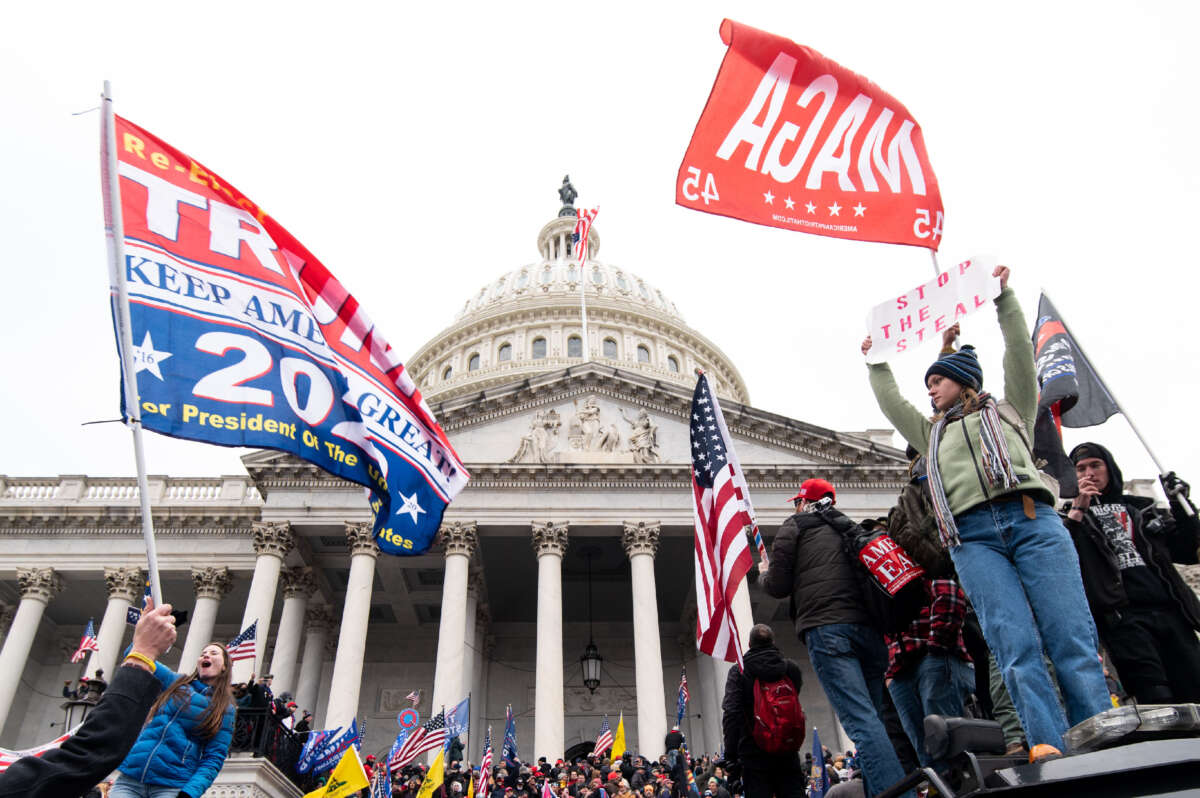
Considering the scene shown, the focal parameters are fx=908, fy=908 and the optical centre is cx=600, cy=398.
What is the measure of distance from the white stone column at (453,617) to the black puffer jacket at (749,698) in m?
18.1

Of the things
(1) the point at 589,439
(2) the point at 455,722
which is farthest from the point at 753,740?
(1) the point at 589,439

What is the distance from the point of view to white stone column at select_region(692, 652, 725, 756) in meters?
31.1

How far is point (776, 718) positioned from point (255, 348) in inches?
200

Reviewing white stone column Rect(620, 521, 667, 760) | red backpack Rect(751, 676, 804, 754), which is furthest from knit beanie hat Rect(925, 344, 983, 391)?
white stone column Rect(620, 521, 667, 760)

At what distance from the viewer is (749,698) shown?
22.6 feet

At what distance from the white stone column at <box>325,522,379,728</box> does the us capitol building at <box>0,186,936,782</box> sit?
63 mm

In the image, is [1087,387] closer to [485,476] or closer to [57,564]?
[485,476]

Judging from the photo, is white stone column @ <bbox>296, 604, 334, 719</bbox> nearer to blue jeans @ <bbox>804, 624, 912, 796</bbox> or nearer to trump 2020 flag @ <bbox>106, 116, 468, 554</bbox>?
trump 2020 flag @ <bbox>106, 116, 468, 554</bbox>

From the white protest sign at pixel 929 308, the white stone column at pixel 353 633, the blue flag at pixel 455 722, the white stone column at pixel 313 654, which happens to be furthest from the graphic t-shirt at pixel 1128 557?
the white stone column at pixel 313 654

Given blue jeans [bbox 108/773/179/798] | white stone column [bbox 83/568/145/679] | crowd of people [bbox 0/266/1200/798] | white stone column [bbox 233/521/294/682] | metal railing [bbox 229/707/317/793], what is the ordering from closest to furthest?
crowd of people [bbox 0/266/1200/798] < blue jeans [bbox 108/773/179/798] < metal railing [bbox 229/707/317/793] < white stone column [bbox 233/521/294/682] < white stone column [bbox 83/568/145/679]

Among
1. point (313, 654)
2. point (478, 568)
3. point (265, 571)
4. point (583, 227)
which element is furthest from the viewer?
point (583, 227)

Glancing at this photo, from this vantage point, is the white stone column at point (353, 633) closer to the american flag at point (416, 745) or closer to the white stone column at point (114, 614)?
the american flag at point (416, 745)

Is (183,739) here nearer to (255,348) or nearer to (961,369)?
(255,348)

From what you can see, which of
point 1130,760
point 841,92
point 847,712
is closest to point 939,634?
point 847,712
